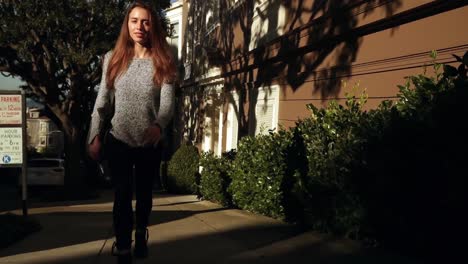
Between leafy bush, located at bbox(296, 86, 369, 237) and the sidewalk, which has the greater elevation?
leafy bush, located at bbox(296, 86, 369, 237)

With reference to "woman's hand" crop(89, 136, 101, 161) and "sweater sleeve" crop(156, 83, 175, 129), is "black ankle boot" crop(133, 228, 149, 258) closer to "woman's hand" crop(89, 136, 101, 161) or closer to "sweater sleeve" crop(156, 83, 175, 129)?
"woman's hand" crop(89, 136, 101, 161)

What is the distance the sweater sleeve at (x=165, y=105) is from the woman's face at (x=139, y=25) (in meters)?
0.37

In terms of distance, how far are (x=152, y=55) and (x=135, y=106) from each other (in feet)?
1.17

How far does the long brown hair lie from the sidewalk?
1.76 meters

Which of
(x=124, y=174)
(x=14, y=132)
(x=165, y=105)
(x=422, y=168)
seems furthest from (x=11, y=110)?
(x=422, y=168)

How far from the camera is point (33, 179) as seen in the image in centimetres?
1975

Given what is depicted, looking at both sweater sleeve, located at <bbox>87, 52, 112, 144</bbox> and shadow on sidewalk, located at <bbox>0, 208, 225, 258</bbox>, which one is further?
shadow on sidewalk, located at <bbox>0, 208, 225, 258</bbox>

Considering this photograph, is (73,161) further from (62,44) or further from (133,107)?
(133,107)

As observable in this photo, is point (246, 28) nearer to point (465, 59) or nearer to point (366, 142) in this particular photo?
point (366, 142)

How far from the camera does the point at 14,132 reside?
25.6ft

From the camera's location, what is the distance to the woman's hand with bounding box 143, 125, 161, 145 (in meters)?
3.15

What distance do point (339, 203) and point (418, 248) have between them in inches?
Result: 40.1

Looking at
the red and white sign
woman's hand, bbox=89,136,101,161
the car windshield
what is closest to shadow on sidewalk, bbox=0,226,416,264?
woman's hand, bbox=89,136,101,161

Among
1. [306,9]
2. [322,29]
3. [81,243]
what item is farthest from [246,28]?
[81,243]
